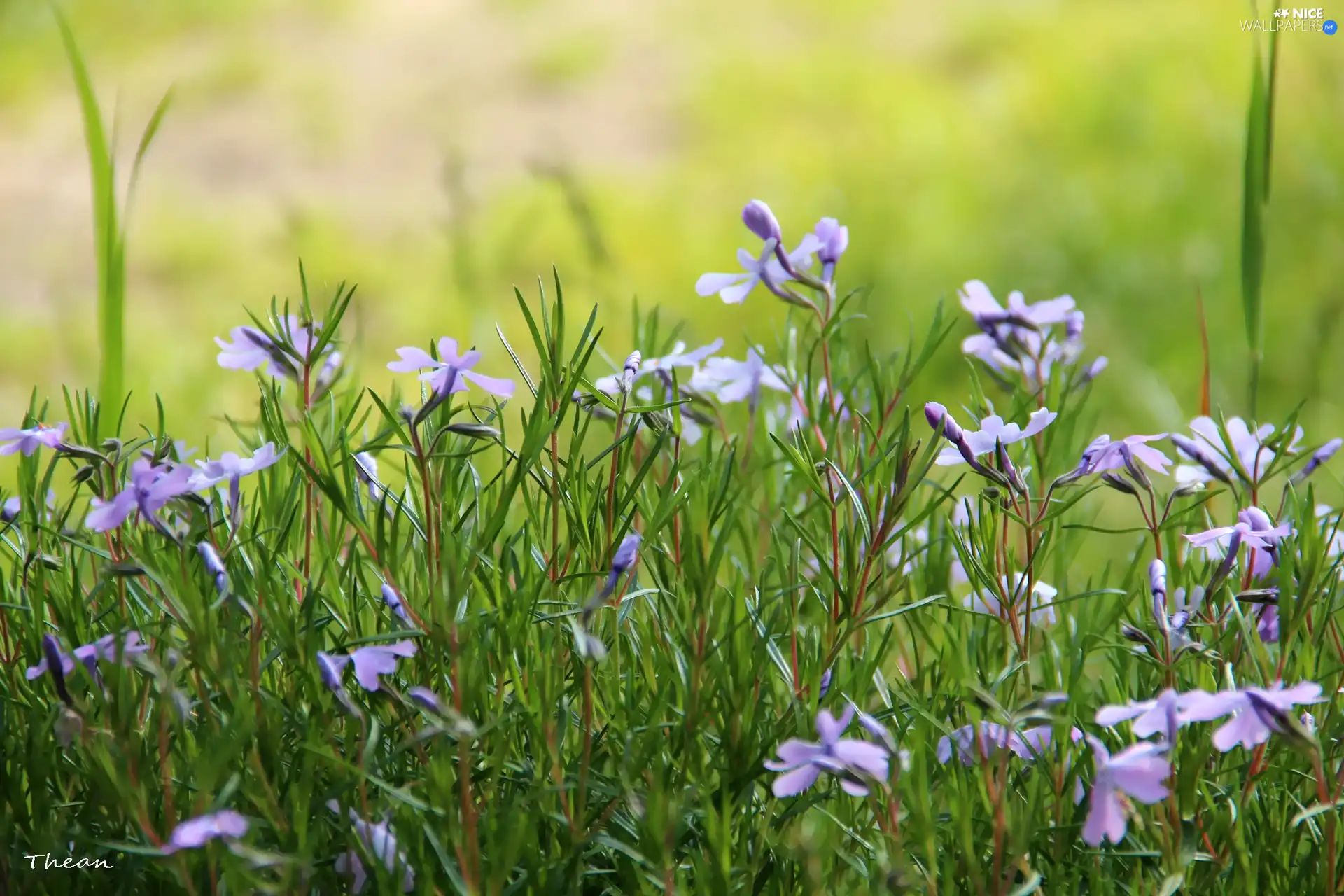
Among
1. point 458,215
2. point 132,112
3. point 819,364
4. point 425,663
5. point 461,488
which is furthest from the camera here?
point 132,112

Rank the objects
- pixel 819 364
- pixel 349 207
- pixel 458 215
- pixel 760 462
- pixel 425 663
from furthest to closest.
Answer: pixel 349 207
pixel 458 215
pixel 819 364
pixel 760 462
pixel 425 663

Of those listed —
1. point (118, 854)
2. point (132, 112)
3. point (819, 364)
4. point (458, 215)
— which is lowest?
point (118, 854)

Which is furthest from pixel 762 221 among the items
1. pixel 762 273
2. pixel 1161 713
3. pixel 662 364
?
pixel 1161 713

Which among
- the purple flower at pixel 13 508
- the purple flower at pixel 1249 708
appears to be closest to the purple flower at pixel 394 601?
the purple flower at pixel 13 508

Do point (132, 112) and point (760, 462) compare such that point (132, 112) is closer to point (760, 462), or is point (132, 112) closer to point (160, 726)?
point (760, 462)

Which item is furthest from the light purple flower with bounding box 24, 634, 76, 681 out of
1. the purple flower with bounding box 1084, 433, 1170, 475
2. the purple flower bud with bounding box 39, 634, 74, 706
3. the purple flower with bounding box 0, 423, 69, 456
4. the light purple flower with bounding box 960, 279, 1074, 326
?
the light purple flower with bounding box 960, 279, 1074, 326

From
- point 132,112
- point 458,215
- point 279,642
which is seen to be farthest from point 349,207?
point 279,642
